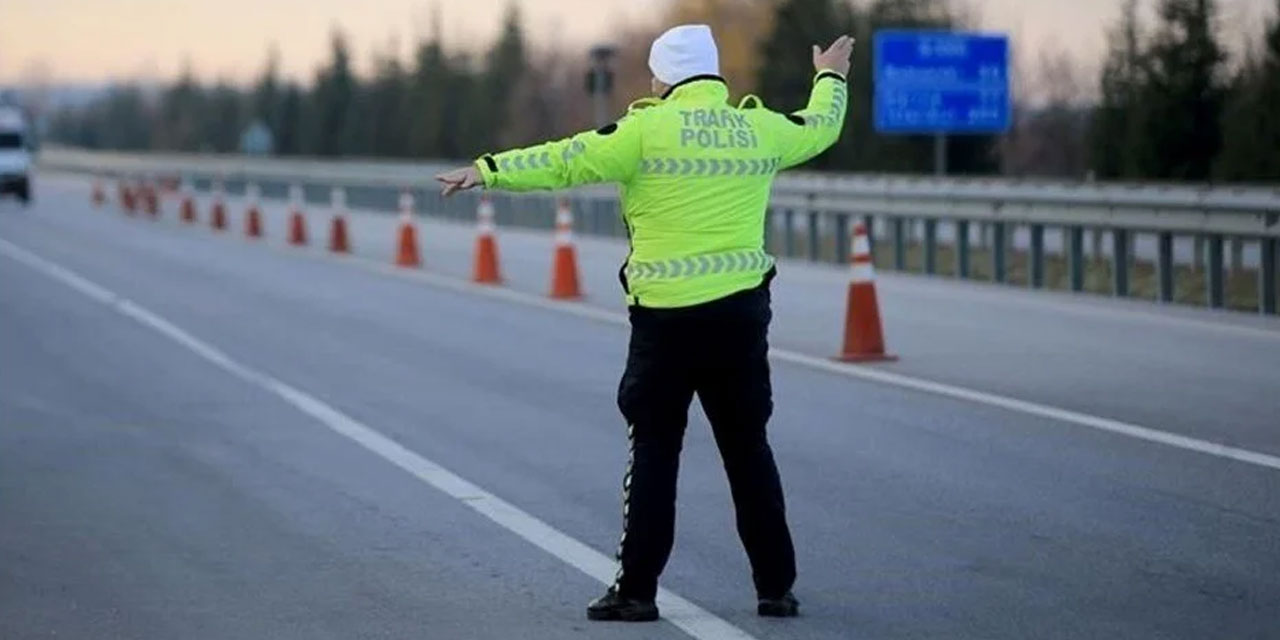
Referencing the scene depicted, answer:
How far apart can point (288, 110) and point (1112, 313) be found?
4628 inches

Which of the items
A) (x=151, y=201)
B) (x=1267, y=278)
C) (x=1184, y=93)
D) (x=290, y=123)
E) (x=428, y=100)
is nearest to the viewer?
(x=1267, y=278)

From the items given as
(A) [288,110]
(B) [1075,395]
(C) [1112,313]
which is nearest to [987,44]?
(C) [1112,313]

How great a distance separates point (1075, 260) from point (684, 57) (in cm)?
1911

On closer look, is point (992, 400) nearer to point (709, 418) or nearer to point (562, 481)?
point (562, 481)

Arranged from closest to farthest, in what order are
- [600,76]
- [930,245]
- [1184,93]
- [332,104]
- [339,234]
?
[930,245] → [339,234] → [1184,93] → [600,76] → [332,104]

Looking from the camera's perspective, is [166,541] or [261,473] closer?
[166,541]

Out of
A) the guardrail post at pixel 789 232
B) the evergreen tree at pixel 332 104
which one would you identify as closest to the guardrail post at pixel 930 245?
the guardrail post at pixel 789 232

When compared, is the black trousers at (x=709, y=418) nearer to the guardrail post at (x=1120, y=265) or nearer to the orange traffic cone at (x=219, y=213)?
the guardrail post at (x=1120, y=265)

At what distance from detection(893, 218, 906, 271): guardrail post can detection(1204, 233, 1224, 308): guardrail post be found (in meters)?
8.19

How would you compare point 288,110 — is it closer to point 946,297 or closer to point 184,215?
point 184,215

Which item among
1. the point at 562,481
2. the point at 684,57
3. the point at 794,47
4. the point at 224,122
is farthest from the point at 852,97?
the point at 224,122

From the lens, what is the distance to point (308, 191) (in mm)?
79250

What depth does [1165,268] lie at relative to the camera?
25766 millimetres

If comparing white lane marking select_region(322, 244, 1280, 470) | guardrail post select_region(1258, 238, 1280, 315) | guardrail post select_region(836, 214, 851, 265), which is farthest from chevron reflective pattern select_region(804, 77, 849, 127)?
guardrail post select_region(836, 214, 851, 265)
